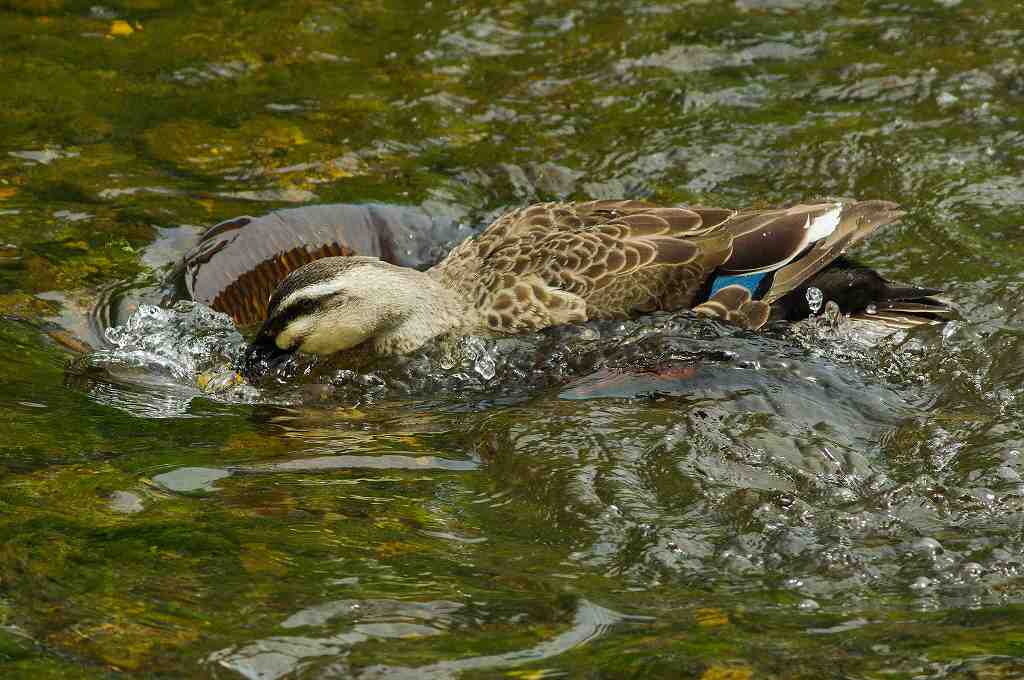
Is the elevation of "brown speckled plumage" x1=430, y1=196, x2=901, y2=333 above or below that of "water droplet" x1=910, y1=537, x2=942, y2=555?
above

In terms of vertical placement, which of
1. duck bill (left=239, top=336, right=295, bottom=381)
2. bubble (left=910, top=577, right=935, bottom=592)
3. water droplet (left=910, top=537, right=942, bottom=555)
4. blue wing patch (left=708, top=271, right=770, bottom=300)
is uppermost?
blue wing patch (left=708, top=271, right=770, bottom=300)

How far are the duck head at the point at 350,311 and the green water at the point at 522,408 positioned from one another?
1.76 ft

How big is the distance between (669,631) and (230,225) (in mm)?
5050

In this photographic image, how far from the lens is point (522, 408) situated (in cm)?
679

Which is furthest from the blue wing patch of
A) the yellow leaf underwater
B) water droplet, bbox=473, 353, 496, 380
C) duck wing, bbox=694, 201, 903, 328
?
the yellow leaf underwater

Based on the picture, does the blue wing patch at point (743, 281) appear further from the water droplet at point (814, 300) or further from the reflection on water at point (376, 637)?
the reflection on water at point (376, 637)

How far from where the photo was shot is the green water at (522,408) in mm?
4441

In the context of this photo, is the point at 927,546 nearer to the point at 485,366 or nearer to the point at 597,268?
the point at 597,268

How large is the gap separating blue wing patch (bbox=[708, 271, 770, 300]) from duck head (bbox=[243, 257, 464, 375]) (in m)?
1.50

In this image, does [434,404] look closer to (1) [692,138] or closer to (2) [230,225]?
(2) [230,225]

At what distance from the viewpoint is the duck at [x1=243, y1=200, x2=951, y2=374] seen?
737cm

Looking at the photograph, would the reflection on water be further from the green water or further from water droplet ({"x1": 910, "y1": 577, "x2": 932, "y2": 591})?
water droplet ({"x1": 910, "y1": 577, "x2": 932, "y2": 591})

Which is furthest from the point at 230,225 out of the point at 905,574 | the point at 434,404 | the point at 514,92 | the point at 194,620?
the point at 905,574

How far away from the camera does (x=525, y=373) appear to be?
7.28m
